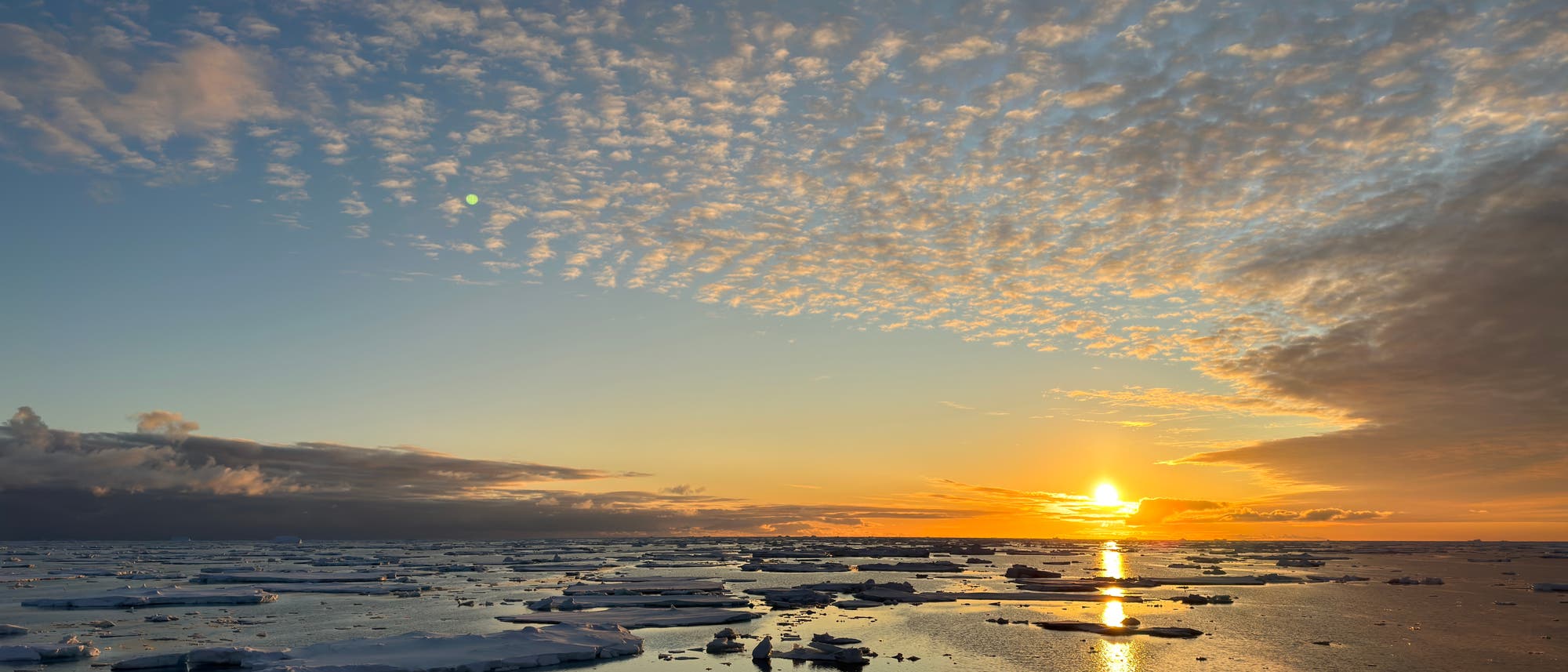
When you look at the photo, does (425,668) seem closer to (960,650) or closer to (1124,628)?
(960,650)

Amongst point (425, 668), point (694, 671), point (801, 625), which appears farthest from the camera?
point (801, 625)

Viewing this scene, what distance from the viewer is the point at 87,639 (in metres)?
31.9

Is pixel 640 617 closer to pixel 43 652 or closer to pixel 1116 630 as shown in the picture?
pixel 1116 630

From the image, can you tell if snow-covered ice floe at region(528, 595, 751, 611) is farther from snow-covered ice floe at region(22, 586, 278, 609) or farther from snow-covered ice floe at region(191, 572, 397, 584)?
snow-covered ice floe at region(191, 572, 397, 584)

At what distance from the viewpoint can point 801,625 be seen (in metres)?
37.7

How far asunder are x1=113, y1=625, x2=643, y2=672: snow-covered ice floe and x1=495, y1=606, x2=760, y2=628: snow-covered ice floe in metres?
4.97

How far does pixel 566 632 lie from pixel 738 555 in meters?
87.2

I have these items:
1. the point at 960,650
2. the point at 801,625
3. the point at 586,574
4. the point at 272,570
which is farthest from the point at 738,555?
the point at 960,650

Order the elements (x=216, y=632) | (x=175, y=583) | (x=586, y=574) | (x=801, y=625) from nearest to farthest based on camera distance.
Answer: (x=216, y=632) < (x=801, y=625) < (x=175, y=583) < (x=586, y=574)

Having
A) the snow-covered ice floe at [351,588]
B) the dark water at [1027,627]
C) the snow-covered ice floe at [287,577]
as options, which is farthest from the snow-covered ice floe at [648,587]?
the snow-covered ice floe at [287,577]

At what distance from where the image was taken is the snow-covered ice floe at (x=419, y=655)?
25.3 meters

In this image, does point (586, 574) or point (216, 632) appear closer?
point (216, 632)

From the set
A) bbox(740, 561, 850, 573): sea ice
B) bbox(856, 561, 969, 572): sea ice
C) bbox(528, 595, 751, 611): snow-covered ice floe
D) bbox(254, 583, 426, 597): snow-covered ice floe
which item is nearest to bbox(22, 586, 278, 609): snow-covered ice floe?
bbox(254, 583, 426, 597): snow-covered ice floe

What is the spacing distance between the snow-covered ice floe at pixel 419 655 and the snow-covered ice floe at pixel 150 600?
23.2 m
